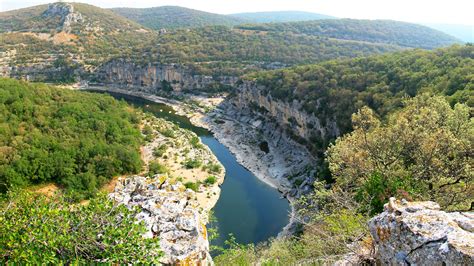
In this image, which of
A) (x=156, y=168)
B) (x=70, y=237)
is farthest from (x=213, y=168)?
(x=70, y=237)

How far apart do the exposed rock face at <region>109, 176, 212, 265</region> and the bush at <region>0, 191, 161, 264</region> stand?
81cm

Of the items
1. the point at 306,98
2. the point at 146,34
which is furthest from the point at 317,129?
the point at 146,34

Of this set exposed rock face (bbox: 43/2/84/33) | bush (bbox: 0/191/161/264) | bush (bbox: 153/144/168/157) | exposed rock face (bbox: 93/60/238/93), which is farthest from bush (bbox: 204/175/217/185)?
exposed rock face (bbox: 43/2/84/33)

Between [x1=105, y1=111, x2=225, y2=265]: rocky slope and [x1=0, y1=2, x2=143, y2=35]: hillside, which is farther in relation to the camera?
[x1=0, y1=2, x2=143, y2=35]: hillside

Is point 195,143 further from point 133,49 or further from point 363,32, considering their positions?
point 363,32

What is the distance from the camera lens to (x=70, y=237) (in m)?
8.32

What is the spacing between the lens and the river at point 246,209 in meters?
36.1

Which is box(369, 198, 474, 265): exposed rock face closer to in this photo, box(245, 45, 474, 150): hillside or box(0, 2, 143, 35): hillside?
box(245, 45, 474, 150): hillside

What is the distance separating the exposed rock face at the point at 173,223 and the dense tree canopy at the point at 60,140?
24.5 meters

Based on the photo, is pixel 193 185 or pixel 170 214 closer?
pixel 170 214

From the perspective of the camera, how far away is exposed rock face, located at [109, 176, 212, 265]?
33.4 feet

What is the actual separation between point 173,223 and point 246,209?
30.4 m

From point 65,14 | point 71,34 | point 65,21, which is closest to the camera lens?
point 71,34

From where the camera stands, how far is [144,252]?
884 cm
